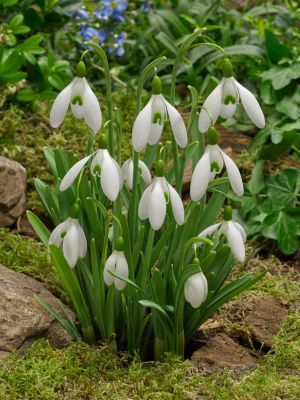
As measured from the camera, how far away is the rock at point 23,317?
2.77m

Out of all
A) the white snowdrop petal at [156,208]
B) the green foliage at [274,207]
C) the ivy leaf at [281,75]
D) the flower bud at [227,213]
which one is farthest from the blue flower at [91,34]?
the white snowdrop petal at [156,208]

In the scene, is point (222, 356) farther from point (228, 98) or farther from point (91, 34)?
point (91, 34)

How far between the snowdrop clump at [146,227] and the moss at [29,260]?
11.2 inches

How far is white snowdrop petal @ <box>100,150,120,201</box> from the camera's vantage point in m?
2.39

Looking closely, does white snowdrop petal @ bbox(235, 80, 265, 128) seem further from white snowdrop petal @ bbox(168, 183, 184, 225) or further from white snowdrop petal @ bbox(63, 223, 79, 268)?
white snowdrop petal @ bbox(63, 223, 79, 268)

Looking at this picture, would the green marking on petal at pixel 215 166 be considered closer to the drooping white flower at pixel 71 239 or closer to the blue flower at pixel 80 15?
the drooping white flower at pixel 71 239

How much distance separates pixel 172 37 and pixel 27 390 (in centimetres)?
278

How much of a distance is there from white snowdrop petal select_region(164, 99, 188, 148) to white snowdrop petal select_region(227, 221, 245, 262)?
31 cm

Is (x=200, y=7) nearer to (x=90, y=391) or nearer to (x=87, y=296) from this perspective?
(x=87, y=296)

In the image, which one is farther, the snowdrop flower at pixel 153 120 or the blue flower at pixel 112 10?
the blue flower at pixel 112 10

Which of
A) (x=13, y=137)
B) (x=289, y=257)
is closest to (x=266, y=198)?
(x=289, y=257)

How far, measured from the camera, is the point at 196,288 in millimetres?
2504

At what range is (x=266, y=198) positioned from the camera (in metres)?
3.92

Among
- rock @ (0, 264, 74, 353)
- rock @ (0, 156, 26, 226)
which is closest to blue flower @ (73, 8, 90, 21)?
rock @ (0, 156, 26, 226)
